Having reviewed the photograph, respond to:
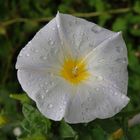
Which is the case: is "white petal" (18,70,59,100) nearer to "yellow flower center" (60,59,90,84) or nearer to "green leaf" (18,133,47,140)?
"yellow flower center" (60,59,90,84)

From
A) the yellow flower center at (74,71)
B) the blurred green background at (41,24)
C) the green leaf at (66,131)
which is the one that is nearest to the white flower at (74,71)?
the yellow flower center at (74,71)

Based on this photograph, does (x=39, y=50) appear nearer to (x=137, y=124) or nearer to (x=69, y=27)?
(x=69, y=27)

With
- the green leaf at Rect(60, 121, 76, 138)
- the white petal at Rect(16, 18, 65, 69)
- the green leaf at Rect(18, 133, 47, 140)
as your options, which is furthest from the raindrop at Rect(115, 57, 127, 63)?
the green leaf at Rect(18, 133, 47, 140)

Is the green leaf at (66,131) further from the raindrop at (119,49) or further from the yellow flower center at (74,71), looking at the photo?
the raindrop at (119,49)

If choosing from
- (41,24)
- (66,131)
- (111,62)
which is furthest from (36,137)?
(41,24)

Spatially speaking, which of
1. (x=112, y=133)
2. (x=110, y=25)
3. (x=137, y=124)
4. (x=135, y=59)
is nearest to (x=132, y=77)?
(x=135, y=59)

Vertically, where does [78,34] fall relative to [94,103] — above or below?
above

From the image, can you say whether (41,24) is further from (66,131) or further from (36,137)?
(36,137)
